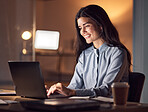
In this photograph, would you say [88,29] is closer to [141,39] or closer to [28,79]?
[28,79]

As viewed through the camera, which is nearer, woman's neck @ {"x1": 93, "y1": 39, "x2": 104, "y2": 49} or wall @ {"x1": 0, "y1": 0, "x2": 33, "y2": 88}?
woman's neck @ {"x1": 93, "y1": 39, "x2": 104, "y2": 49}

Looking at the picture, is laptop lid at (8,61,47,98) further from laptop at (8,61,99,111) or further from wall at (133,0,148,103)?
wall at (133,0,148,103)

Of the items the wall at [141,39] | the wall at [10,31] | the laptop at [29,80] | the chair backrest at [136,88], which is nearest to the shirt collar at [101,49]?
the chair backrest at [136,88]

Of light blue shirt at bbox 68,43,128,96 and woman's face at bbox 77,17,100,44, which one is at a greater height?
woman's face at bbox 77,17,100,44

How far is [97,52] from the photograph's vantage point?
241 cm

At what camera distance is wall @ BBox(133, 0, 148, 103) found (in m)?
4.02

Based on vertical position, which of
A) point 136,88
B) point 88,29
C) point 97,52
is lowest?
point 136,88

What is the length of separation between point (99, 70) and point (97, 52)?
0.49 feet

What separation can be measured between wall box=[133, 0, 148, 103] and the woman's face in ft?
5.72

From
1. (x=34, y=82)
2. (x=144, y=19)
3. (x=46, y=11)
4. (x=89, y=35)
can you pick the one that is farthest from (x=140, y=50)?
(x=46, y=11)

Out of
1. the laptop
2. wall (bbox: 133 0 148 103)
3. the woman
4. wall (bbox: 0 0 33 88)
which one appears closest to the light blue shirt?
the woman

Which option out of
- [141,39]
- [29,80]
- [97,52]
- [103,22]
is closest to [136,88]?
[97,52]

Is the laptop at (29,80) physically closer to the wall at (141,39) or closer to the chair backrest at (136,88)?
the chair backrest at (136,88)

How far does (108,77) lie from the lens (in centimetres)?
215
